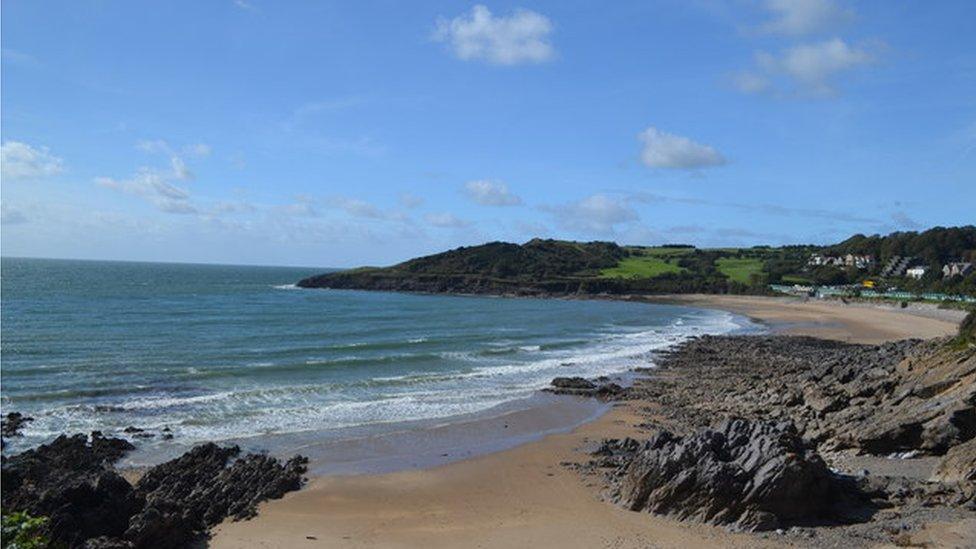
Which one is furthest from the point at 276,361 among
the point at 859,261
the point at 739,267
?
the point at 859,261

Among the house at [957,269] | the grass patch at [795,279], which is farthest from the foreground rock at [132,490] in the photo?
the house at [957,269]

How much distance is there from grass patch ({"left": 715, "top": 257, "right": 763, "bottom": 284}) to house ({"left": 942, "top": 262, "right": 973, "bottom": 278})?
30.3 metres

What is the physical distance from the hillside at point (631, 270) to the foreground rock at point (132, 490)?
96.7 m

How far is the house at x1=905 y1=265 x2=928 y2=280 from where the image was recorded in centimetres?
12388

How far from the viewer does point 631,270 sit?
13362cm

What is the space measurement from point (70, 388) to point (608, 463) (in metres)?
22.5

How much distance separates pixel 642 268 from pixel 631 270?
4638 millimetres

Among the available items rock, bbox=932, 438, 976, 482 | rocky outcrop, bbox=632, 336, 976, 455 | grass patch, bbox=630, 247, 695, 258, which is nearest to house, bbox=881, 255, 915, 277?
grass patch, bbox=630, 247, 695, 258

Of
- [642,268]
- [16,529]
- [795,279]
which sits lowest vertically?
[16,529]

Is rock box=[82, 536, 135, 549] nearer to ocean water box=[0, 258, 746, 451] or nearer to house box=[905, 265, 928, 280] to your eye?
ocean water box=[0, 258, 746, 451]

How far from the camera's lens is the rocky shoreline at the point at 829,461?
13664 millimetres

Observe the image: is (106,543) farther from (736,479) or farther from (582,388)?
(582,388)

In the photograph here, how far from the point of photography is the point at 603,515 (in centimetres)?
1534

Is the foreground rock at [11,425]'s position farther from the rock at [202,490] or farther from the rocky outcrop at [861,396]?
the rocky outcrop at [861,396]
